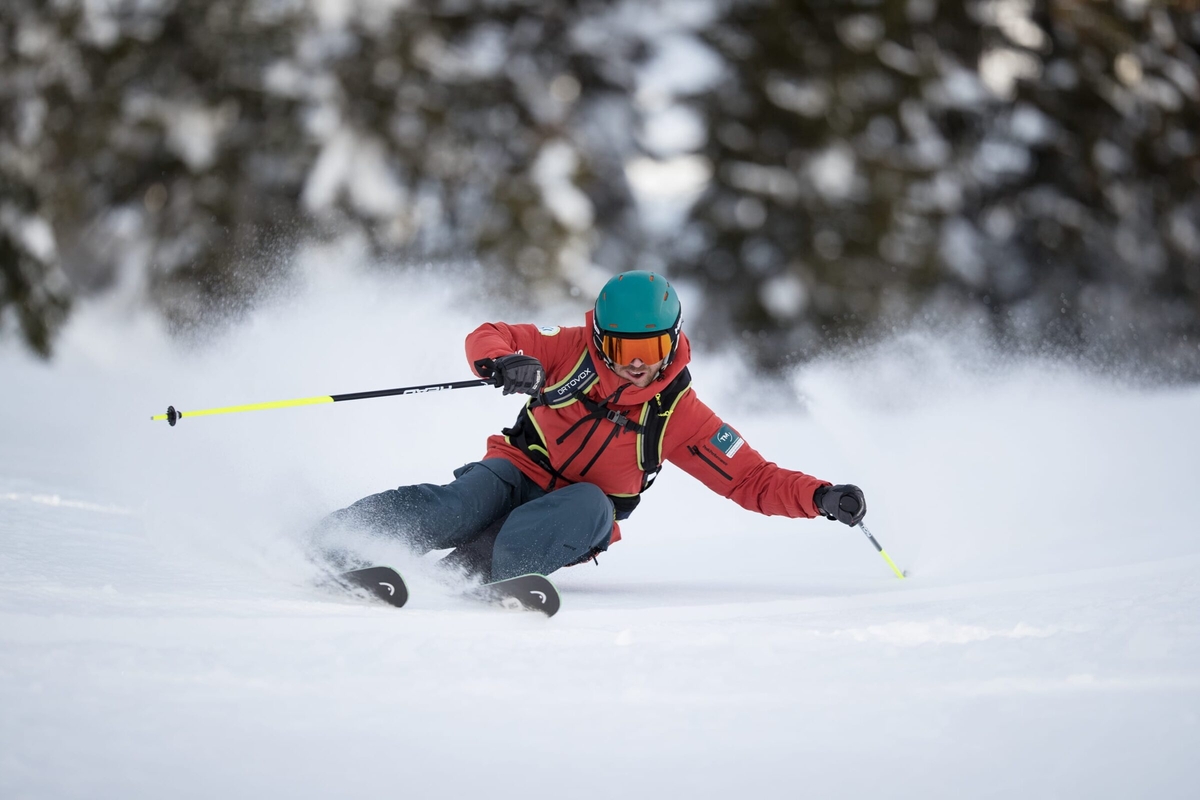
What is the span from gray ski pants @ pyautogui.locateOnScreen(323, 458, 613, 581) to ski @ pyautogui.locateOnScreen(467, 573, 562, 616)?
220 millimetres

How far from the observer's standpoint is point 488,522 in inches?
107

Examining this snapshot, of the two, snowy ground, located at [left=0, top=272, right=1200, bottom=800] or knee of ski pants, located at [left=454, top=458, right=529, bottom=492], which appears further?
knee of ski pants, located at [left=454, top=458, right=529, bottom=492]

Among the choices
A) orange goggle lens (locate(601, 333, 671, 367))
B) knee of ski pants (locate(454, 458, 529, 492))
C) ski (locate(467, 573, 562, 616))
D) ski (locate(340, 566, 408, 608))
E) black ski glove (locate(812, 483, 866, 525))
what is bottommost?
black ski glove (locate(812, 483, 866, 525))

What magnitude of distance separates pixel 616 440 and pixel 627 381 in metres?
0.19

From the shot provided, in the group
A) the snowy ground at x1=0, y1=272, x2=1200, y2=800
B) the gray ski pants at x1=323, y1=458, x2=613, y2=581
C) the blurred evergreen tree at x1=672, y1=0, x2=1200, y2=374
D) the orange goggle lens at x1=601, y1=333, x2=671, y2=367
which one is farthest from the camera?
the blurred evergreen tree at x1=672, y1=0, x2=1200, y2=374


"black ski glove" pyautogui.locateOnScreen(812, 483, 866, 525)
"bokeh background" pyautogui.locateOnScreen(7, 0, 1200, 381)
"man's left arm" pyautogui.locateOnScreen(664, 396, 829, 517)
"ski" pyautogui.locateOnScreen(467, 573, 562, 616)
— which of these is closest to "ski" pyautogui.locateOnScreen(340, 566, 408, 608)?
"ski" pyautogui.locateOnScreen(467, 573, 562, 616)

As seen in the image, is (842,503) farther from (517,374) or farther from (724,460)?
(517,374)

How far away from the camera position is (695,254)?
30.3 ft

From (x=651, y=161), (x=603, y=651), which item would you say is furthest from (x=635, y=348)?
(x=651, y=161)

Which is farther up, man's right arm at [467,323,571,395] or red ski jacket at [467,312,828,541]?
man's right arm at [467,323,571,395]

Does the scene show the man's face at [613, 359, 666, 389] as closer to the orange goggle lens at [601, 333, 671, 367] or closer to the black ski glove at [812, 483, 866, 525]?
the orange goggle lens at [601, 333, 671, 367]

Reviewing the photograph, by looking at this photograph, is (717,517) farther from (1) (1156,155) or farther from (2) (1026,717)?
(1) (1156,155)

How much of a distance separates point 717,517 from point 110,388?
5.15 metres

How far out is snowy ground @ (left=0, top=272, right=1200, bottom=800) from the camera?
1183 mm
